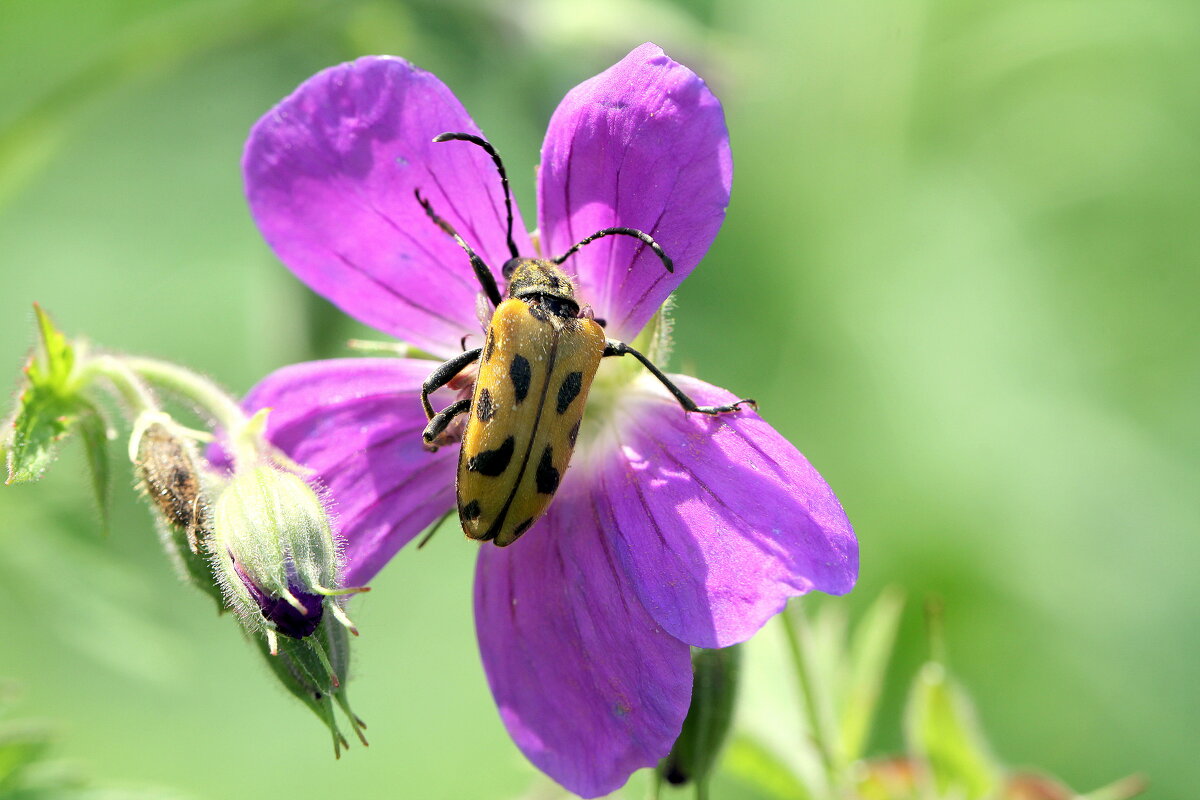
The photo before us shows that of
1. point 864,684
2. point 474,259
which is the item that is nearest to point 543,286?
point 474,259

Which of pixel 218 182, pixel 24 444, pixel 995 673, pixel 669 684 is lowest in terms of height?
pixel 995 673

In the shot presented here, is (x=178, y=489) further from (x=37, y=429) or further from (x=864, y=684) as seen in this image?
(x=864, y=684)

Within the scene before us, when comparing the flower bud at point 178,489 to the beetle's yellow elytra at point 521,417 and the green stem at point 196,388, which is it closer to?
the green stem at point 196,388

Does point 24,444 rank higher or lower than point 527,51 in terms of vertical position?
lower

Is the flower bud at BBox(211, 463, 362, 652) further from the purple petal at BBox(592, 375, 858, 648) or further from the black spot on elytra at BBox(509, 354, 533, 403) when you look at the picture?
the purple petal at BBox(592, 375, 858, 648)

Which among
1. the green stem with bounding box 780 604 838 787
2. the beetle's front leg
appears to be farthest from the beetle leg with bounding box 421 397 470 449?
the green stem with bounding box 780 604 838 787

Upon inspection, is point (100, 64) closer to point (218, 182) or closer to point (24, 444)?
Answer: point (24, 444)

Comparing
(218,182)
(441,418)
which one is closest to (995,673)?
(441,418)
